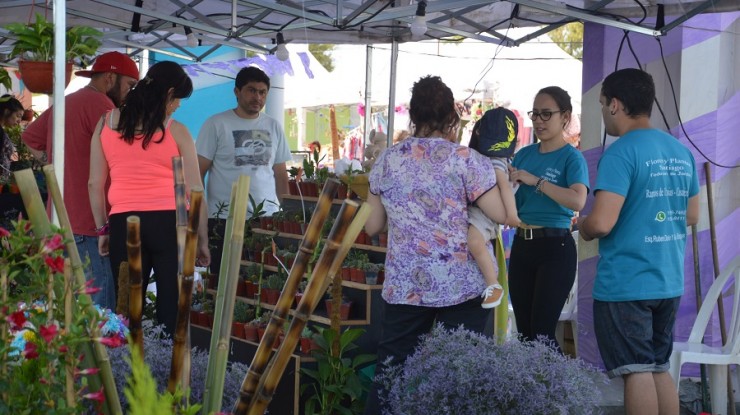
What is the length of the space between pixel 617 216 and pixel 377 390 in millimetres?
1005

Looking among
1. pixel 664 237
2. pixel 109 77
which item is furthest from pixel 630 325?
pixel 109 77

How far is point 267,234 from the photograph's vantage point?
4762 millimetres

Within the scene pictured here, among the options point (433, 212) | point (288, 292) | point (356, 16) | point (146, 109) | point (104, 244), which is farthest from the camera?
point (356, 16)

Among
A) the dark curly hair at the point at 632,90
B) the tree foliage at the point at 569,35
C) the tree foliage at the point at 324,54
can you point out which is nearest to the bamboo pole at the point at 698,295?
the dark curly hair at the point at 632,90

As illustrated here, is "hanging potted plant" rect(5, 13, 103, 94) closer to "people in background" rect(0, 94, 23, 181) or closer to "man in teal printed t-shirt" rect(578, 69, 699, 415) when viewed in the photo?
"man in teal printed t-shirt" rect(578, 69, 699, 415)

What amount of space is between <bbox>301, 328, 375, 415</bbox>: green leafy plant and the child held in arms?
2.77ft

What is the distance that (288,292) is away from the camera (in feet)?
3.46

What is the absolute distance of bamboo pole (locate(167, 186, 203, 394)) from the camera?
1.04m

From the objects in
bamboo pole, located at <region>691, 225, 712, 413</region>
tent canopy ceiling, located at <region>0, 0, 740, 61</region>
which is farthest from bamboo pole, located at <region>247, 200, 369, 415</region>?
tent canopy ceiling, located at <region>0, 0, 740, 61</region>

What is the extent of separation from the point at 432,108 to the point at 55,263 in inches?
85.8

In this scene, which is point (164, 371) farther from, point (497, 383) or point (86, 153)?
point (86, 153)

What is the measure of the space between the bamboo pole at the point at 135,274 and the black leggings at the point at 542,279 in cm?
284

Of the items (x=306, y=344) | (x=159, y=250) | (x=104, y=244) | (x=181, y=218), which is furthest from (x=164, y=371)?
(x=306, y=344)

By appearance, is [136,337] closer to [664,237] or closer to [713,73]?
[664,237]
